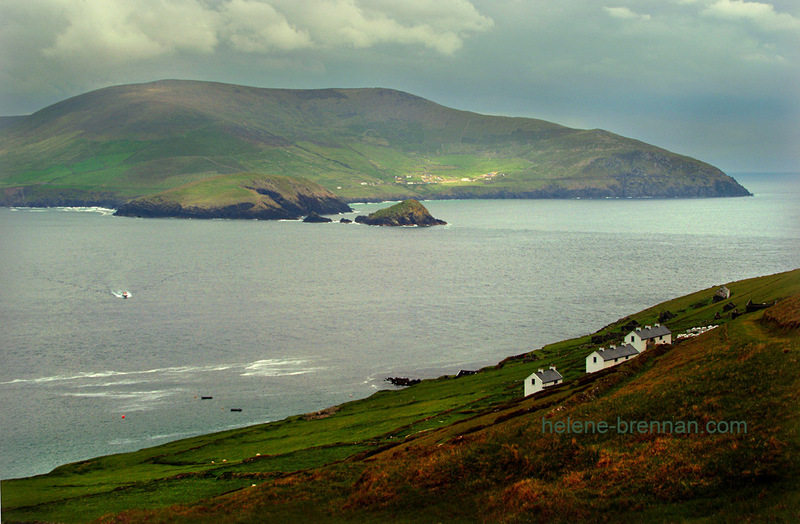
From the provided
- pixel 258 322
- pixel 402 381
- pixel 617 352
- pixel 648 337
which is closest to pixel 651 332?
pixel 648 337

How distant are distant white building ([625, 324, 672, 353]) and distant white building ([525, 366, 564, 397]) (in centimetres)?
1072

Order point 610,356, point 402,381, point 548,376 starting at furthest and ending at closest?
point 402,381, point 610,356, point 548,376

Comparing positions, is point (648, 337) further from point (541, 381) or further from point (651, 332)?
point (541, 381)

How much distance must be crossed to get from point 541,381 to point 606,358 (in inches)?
290

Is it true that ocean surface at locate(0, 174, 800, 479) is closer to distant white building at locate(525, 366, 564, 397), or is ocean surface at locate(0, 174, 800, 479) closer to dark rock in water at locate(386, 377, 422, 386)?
dark rock in water at locate(386, 377, 422, 386)

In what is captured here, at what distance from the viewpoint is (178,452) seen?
5019 centimetres

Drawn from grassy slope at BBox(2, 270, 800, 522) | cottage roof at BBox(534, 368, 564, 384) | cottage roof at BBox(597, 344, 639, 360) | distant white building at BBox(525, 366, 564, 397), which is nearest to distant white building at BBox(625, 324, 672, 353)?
cottage roof at BBox(597, 344, 639, 360)

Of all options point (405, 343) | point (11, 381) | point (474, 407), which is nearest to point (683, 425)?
point (474, 407)

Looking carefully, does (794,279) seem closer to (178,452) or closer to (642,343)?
(642,343)

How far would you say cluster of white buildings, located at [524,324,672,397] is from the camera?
51.0m

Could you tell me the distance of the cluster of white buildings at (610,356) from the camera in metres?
51.0

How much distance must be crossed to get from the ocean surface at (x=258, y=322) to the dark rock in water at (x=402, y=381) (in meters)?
1.45

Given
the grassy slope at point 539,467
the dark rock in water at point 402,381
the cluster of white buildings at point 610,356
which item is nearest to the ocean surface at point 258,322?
the dark rock in water at point 402,381

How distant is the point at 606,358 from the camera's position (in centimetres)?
5425
